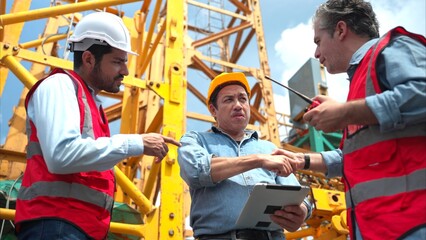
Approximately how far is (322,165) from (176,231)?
167cm

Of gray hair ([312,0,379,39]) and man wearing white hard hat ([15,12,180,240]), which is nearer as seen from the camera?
man wearing white hard hat ([15,12,180,240])

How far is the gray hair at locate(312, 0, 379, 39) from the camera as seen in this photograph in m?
1.93

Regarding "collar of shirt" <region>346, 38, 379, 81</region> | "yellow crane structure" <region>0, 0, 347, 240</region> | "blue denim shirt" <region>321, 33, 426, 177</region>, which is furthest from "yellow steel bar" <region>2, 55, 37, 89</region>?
"blue denim shirt" <region>321, 33, 426, 177</region>

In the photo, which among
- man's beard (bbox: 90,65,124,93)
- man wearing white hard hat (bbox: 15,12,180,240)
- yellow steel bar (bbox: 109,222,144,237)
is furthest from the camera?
yellow steel bar (bbox: 109,222,144,237)

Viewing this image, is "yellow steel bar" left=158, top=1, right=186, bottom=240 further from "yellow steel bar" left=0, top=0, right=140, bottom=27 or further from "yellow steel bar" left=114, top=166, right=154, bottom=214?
"yellow steel bar" left=0, top=0, right=140, bottom=27

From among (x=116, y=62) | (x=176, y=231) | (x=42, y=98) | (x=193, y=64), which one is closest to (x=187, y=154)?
(x=116, y=62)

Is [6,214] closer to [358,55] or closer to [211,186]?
[211,186]

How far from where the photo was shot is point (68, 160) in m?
1.68

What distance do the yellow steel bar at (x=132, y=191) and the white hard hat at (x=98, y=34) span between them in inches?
58.6

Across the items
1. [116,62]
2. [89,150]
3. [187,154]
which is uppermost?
[116,62]

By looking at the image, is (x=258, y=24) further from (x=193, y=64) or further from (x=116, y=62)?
(x=116, y=62)

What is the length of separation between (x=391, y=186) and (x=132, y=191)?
8.22ft

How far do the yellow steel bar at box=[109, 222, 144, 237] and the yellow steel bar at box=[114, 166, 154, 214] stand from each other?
0.57 ft

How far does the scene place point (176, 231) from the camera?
11.4 feet
